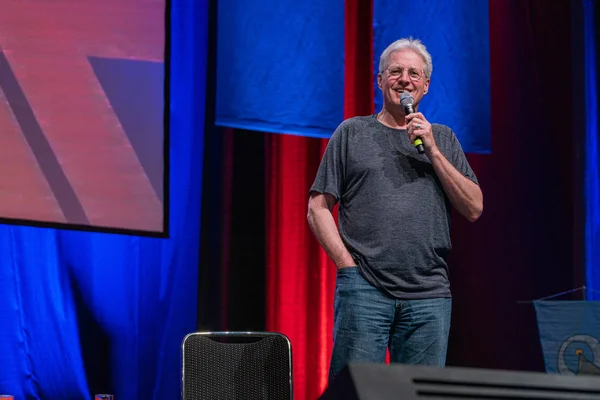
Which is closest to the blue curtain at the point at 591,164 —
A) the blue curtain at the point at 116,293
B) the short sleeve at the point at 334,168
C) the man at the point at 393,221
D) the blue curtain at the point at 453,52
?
the blue curtain at the point at 453,52

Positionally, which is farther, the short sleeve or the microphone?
the short sleeve

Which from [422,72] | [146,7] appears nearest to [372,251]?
[422,72]

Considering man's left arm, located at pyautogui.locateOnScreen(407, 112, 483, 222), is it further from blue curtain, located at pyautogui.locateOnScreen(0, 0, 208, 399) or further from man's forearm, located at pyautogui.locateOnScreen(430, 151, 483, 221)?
blue curtain, located at pyautogui.locateOnScreen(0, 0, 208, 399)

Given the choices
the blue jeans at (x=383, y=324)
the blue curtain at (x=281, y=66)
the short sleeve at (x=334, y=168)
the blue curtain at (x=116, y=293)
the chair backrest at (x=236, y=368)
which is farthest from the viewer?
the blue curtain at (x=281, y=66)

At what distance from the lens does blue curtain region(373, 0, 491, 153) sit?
3.58 m

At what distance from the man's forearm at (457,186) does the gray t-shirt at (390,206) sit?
43 mm

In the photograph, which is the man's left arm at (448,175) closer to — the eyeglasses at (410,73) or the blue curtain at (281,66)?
the eyeglasses at (410,73)

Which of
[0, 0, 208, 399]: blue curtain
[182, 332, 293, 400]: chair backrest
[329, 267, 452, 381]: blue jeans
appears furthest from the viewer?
[0, 0, 208, 399]: blue curtain

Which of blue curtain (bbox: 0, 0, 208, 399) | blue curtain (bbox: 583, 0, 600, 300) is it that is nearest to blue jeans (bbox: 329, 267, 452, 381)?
blue curtain (bbox: 0, 0, 208, 399)

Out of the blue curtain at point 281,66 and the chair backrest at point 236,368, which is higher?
the blue curtain at point 281,66

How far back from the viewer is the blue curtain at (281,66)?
3.33m

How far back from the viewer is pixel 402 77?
6.97 feet

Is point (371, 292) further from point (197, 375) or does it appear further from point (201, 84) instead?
point (201, 84)

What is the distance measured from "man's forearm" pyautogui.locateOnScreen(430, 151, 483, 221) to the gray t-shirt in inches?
1.7
